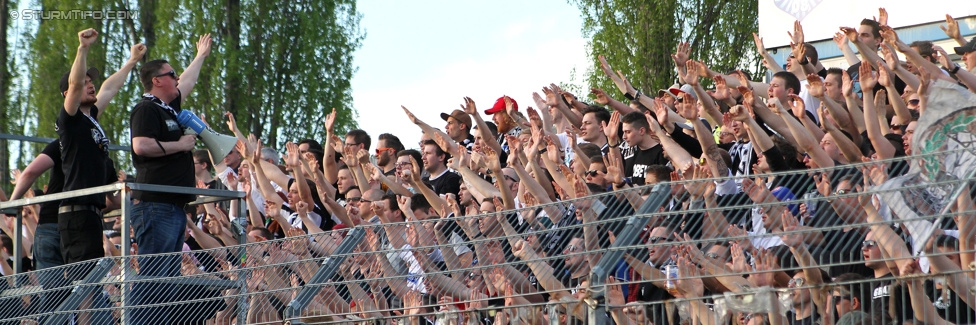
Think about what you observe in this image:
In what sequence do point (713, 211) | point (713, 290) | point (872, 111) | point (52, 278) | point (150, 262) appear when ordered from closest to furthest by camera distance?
point (713, 211) < point (713, 290) < point (150, 262) < point (52, 278) < point (872, 111)

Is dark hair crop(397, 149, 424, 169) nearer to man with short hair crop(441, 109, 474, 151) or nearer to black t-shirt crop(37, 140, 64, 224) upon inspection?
man with short hair crop(441, 109, 474, 151)

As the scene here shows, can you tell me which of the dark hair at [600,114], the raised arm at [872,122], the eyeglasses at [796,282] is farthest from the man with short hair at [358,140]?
the eyeglasses at [796,282]

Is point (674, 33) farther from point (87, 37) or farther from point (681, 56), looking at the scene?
point (87, 37)

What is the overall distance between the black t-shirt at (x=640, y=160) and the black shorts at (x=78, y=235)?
3.68 metres

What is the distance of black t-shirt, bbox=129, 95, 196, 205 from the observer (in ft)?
24.0

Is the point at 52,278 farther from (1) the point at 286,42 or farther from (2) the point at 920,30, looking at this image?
(1) the point at 286,42

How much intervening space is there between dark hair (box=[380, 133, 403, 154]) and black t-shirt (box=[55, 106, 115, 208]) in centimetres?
420

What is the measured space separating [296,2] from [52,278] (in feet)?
61.6

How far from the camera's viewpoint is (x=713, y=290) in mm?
5082

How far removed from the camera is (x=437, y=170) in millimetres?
10375

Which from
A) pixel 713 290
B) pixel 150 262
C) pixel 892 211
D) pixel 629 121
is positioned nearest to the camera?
pixel 892 211

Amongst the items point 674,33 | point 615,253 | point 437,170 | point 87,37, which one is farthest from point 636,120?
point 674,33

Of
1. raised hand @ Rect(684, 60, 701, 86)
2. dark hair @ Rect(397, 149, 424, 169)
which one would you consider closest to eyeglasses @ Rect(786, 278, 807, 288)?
raised hand @ Rect(684, 60, 701, 86)

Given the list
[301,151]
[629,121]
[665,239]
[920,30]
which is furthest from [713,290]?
[920,30]
